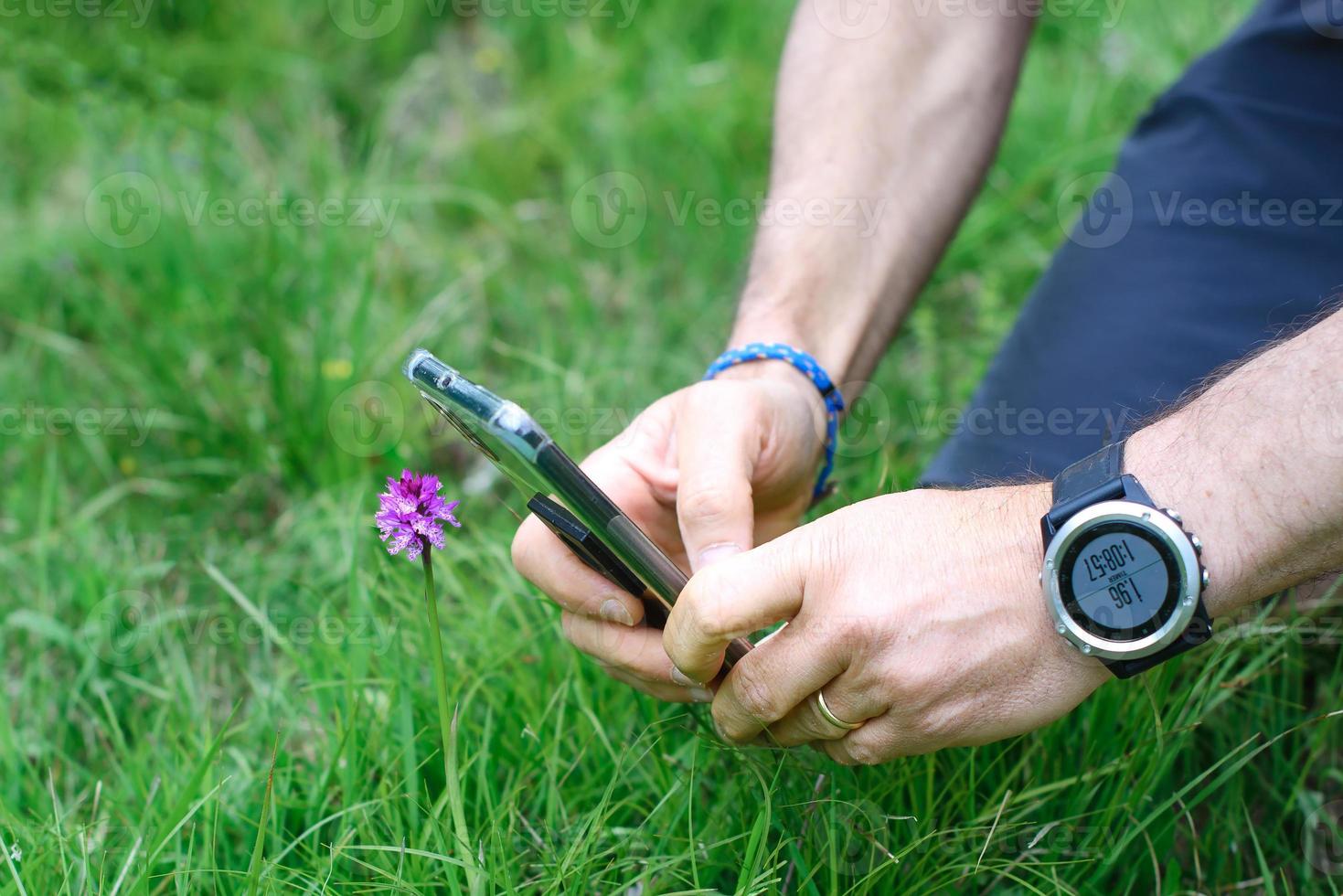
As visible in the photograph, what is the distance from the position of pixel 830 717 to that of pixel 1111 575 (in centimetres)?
35

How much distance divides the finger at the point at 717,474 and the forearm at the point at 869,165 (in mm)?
273

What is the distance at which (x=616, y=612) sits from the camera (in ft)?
4.20

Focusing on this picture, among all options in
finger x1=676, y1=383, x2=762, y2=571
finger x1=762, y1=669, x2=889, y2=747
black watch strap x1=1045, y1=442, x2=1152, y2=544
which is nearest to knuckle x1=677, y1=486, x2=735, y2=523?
finger x1=676, y1=383, x2=762, y2=571

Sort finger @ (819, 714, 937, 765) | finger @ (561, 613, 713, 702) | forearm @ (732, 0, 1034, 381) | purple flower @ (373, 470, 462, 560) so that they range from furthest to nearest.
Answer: forearm @ (732, 0, 1034, 381), finger @ (561, 613, 713, 702), finger @ (819, 714, 937, 765), purple flower @ (373, 470, 462, 560)

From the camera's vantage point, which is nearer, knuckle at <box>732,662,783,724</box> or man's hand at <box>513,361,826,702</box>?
knuckle at <box>732,662,783,724</box>

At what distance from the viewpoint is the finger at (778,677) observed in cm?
114

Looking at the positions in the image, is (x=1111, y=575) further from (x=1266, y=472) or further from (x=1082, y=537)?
(x=1266, y=472)

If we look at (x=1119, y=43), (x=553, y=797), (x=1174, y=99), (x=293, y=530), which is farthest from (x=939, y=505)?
(x=1119, y=43)

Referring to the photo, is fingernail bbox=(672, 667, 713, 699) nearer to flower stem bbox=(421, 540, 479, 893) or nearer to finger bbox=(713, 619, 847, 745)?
finger bbox=(713, 619, 847, 745)

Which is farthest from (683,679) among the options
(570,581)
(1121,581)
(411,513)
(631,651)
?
(1121,581)

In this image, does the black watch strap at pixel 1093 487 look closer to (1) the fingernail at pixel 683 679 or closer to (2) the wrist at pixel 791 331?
(1) the fingernail at pixel 683 679

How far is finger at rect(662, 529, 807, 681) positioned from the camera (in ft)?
3.70

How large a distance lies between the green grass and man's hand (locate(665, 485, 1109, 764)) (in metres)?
0.18

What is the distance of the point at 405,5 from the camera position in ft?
11.6
